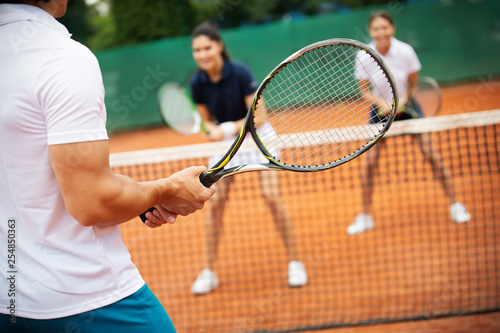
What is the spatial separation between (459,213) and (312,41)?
699cm

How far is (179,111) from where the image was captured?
157 inches

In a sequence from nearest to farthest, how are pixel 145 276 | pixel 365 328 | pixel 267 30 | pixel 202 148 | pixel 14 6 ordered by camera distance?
1. pixel 14 6
2. pixel 365 328
3. pixel 202 148
4. pixel 145 276
5. pixel 267 30

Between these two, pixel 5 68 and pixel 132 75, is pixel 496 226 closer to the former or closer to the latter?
pixel 5 68

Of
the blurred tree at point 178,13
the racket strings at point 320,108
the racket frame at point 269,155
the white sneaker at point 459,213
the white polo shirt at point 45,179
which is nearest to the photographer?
the white polo shirt at point 45,179

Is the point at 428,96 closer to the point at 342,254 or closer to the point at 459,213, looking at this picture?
the point at 459,213

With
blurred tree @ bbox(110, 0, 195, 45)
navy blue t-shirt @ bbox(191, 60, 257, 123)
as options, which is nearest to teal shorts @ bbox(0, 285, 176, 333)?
navy blue t-shirt @ bbox(191, 60, 257, 123)

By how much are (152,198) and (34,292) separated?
32 centimetres

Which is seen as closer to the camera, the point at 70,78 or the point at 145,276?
the point at 70,78

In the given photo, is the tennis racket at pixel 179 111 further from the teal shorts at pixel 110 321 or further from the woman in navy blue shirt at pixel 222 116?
the teal shorts at pixel 110 321

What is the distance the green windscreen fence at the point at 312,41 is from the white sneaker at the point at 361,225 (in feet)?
21.6

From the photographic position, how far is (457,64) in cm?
1065

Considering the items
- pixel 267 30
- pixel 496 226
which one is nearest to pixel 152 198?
pixel 496 226

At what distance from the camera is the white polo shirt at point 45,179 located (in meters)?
1.01

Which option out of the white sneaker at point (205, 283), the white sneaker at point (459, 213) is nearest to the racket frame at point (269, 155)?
the white sneaker at point (205, 283)
